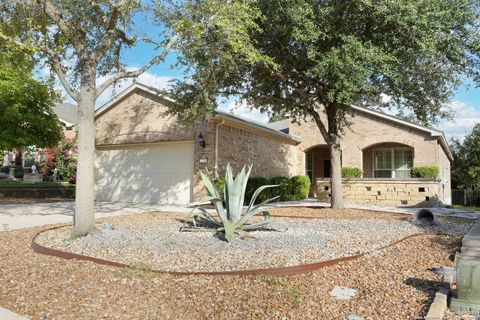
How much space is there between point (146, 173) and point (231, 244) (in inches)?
418

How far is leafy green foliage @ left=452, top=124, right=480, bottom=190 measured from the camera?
25.5 meters

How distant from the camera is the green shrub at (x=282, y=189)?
16219 mm

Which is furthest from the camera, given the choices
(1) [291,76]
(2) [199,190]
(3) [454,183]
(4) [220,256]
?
(3) [454,183]

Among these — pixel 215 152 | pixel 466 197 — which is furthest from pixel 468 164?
pixel 215 152

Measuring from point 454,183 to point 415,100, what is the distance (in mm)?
21219

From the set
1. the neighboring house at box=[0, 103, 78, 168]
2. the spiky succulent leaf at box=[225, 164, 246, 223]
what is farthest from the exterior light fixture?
the neighboring house at box=[0, 103, 78, 168]

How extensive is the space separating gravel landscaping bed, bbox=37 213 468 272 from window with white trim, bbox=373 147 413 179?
11.4 metres

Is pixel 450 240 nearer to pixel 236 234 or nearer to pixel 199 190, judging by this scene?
pixel 236 234

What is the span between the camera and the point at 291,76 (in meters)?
11.6

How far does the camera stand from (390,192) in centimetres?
1498

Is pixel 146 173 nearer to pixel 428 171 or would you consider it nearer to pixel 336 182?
pixel 336 182

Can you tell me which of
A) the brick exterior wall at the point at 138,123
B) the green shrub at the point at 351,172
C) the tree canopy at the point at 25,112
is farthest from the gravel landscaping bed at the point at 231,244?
the green shrub at the point at 351,172

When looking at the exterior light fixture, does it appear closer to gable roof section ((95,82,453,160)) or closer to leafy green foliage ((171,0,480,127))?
gable roof section ((95,82,453,160))

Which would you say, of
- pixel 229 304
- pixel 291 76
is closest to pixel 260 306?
pixel 229 304
